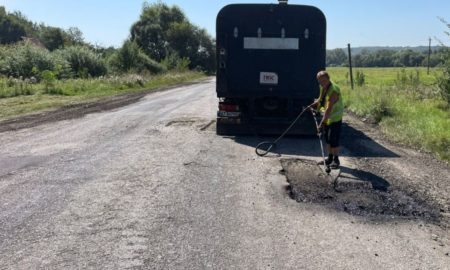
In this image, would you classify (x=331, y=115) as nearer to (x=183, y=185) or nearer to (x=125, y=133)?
(x=183, y=185)

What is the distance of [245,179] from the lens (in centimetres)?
744

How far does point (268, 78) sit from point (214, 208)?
6.03 metres

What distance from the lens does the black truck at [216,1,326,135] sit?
446 inches

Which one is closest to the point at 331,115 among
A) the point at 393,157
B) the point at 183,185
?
the point at 393,157

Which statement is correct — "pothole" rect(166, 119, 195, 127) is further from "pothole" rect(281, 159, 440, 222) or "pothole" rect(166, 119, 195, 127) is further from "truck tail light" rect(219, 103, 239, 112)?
"pothole" rect(281, 159, 440, 222)

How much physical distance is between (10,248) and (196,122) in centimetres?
946

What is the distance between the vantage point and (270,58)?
11445 millimetres

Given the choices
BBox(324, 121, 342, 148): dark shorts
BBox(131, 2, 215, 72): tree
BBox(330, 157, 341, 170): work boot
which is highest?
BBox(131, 2, 215, 72): tree

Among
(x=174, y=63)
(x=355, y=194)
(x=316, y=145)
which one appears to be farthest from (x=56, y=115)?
(x=174, y=63)

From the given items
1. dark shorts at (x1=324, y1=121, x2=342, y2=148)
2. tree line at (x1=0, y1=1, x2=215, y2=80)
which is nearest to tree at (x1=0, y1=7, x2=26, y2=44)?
tree line at (x1=0, y1=1, x2=215, y2=80)

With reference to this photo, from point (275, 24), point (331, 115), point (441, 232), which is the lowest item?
point (441, 232)

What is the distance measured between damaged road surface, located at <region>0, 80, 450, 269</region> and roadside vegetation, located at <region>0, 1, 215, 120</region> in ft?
29.5

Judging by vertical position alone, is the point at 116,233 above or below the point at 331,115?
below

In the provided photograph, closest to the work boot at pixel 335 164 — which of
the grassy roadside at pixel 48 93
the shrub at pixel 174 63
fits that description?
the grassy roadside at pixel 48 93
